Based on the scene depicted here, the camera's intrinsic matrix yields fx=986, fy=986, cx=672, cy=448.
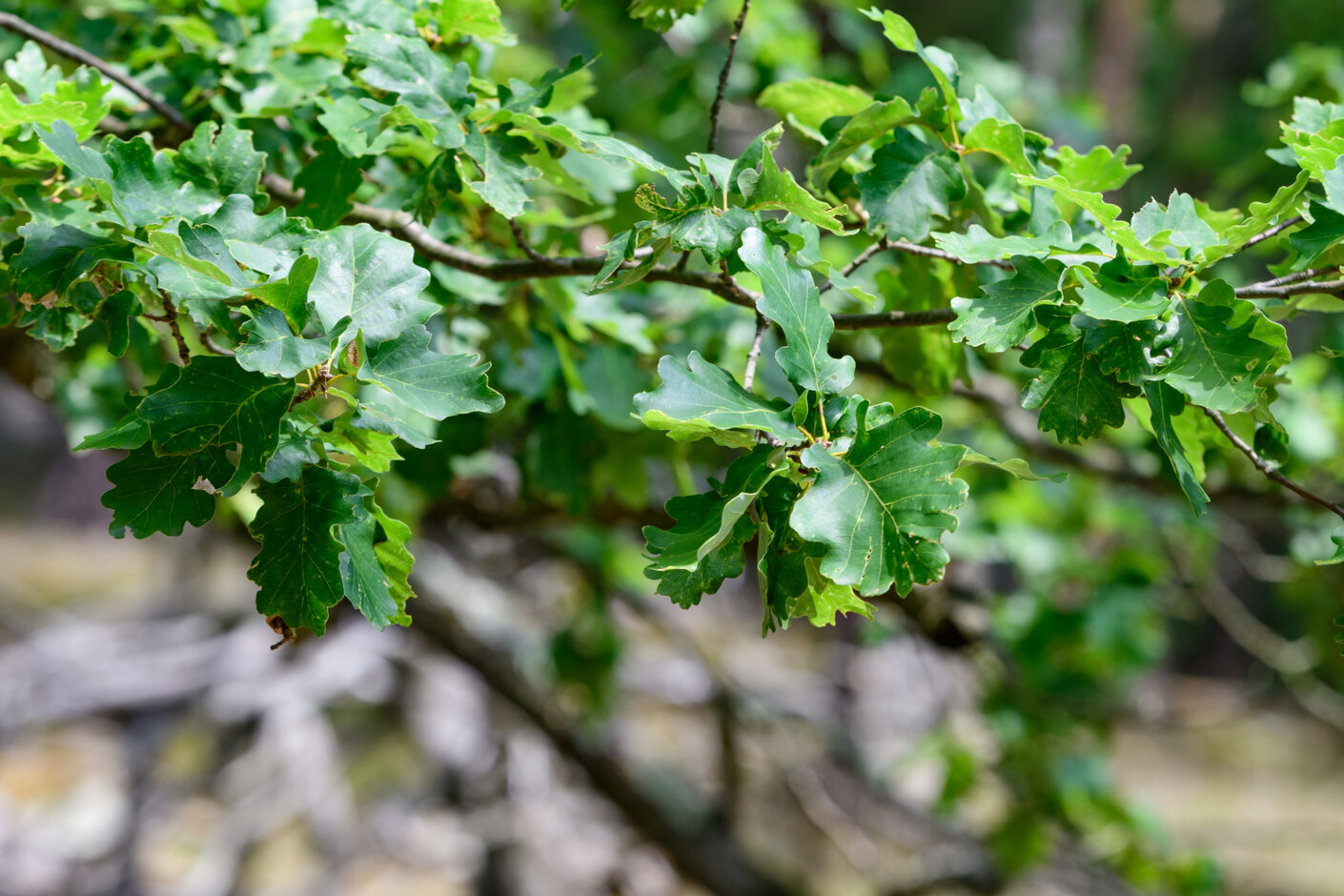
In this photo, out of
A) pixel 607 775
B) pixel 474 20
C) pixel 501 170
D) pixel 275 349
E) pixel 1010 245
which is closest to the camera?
pixel 275 349

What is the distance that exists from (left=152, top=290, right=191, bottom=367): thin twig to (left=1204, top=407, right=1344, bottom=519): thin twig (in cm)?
79

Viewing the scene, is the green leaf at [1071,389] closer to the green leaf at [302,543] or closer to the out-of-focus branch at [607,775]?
the green leaf at [302,543]

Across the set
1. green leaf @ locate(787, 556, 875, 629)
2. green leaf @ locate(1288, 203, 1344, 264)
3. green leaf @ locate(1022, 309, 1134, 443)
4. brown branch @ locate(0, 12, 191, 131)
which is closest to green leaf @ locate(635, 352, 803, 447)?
green leaf @ locate(787, 556, 875, 629)

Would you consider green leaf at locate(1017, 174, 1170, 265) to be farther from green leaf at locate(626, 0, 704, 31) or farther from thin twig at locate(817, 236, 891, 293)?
green leaf at locate(626, 0, 704, 31)

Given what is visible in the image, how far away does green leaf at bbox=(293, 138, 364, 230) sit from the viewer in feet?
3.16

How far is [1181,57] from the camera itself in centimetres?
1022

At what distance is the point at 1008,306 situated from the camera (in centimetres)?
76

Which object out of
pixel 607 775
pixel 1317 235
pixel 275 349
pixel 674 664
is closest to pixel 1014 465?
pixel 1317 235

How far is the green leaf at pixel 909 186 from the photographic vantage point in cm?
91

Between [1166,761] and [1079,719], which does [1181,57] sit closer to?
[1166,761]

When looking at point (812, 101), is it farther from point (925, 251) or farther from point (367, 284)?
point (367, 284)

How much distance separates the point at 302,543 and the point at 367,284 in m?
0.20

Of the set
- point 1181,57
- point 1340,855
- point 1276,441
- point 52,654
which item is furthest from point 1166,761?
point 1276,441

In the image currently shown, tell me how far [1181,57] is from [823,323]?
452 inches
